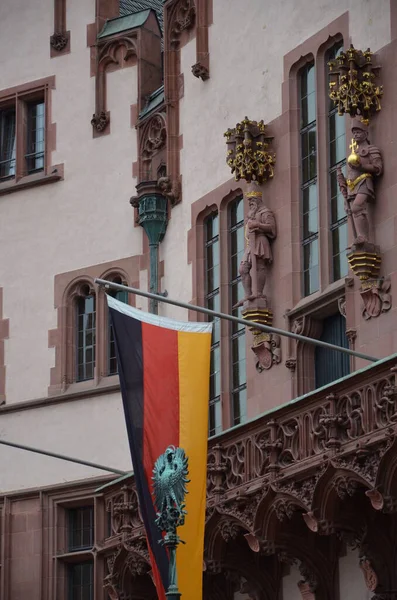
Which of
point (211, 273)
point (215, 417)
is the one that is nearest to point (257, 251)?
point (211, 273)

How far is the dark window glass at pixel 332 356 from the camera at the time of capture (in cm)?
3130

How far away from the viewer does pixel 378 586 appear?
28.3 meters

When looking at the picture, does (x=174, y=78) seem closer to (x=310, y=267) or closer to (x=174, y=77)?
(x=174, y=77)

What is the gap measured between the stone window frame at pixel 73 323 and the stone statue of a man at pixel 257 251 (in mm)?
5396

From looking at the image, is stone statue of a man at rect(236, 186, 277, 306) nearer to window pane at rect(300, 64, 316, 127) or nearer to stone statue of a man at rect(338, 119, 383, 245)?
window pane at rect(300, 64, 316, 127)

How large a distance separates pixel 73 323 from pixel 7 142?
4.60 m

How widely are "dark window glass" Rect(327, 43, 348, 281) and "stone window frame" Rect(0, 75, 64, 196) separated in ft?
29.5

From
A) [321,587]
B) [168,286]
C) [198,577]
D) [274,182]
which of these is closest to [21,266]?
[168,286]

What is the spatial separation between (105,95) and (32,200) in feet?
8.14

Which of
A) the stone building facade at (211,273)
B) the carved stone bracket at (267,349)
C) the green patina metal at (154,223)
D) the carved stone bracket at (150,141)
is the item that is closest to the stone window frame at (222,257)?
the stone building facade at (211,273)

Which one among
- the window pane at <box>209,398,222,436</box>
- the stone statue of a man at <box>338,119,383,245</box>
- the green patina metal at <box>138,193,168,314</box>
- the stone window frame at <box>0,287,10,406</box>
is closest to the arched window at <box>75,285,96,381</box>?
the stone window frame at <box>0,287,10,406</box>

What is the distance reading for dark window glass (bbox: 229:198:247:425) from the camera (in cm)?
3400

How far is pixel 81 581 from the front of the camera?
37500mm

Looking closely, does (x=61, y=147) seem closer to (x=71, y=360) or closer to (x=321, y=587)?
(x=71, y=360)
